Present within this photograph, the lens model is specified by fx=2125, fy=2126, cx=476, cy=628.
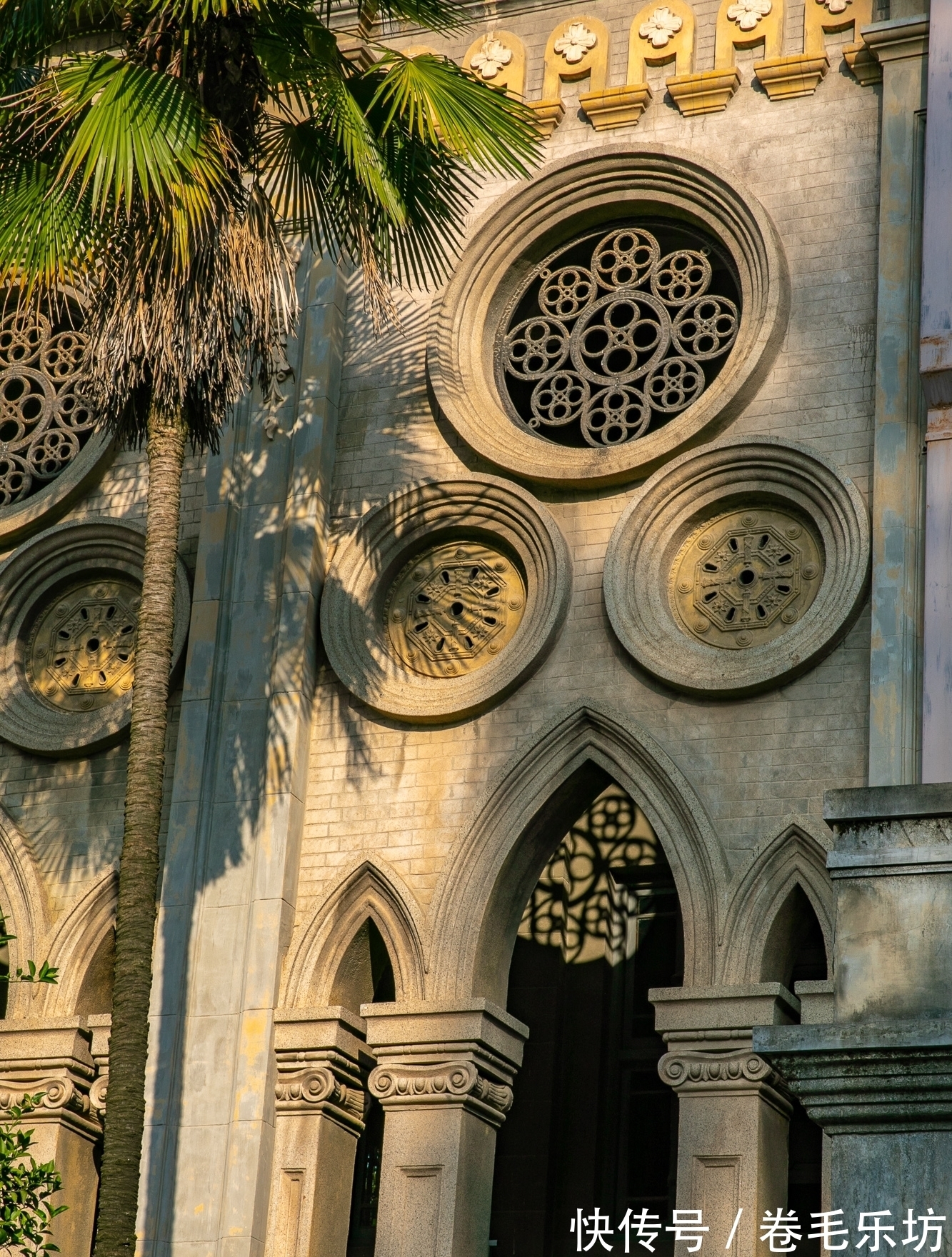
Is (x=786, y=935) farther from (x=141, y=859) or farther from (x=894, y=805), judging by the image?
(x=894, y=805)

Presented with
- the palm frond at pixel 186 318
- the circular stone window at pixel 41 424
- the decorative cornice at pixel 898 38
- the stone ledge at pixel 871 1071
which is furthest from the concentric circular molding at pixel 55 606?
the stone ledge at pixel 871 1071

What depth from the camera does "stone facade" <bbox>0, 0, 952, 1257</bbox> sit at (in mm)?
14523

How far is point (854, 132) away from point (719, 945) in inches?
246

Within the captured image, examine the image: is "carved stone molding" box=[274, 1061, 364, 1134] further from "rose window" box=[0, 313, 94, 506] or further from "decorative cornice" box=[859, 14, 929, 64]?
"decorative cornice" box=[859, 14, 929, 64]

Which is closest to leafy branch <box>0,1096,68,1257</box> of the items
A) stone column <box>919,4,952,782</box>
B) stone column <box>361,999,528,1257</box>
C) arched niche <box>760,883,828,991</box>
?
stone column <box>361,999,528,1257</box>

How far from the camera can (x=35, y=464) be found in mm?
18250

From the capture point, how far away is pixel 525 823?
15195 millimetres

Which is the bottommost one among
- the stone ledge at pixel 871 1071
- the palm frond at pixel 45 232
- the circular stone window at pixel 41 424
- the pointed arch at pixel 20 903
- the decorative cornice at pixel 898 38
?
the stone ledge at pixel 871 1071

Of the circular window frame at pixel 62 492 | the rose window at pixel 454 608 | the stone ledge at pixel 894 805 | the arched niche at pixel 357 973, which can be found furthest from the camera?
the circular window frame at pixel 62 492

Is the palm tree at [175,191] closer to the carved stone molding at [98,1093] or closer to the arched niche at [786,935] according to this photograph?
the carved stone molding at [98,1093]

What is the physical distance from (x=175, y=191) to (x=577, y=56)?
17.9 ft

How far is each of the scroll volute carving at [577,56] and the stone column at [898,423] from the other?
7.45ft

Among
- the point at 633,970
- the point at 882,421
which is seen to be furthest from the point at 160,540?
the point at 633,970

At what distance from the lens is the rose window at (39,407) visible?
1809cm
